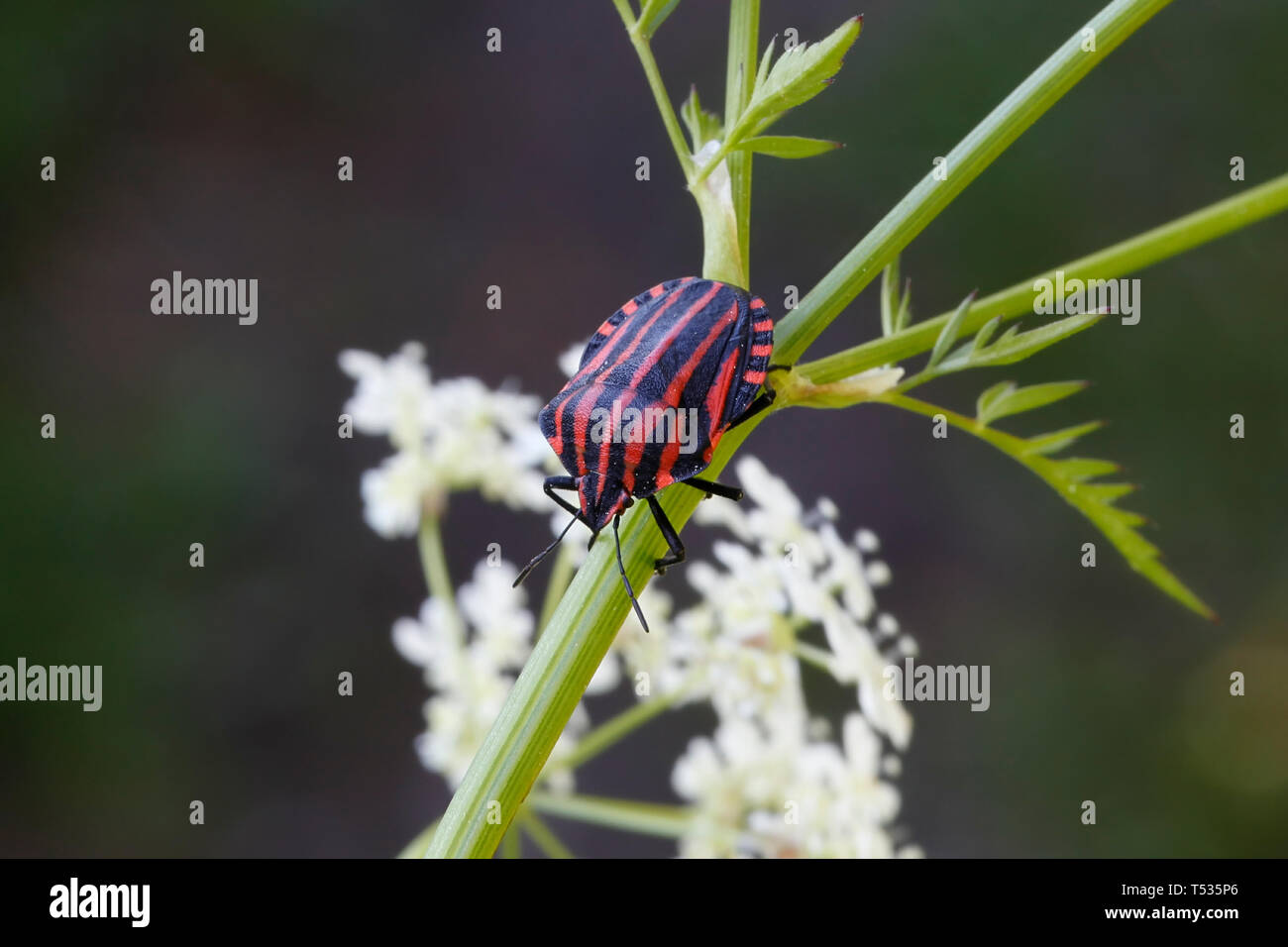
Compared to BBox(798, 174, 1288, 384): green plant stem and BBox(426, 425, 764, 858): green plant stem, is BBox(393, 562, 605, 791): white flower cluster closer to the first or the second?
BBox(426, 425, 764, 858): green plant stem

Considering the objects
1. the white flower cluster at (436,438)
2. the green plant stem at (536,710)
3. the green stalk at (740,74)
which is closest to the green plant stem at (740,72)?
the green stalk at (740,74)

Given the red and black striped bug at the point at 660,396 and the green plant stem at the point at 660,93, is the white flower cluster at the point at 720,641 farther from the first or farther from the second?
the green plant stem at the point at 660,93

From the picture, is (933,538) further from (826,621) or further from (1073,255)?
(826,621)

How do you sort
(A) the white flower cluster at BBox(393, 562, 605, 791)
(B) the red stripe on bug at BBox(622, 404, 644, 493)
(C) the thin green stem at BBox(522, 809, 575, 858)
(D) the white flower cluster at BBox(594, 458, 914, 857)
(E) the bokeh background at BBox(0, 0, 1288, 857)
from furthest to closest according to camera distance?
(E) the bokeh background at BBox(0, 0, 1288, 857) → (A) the white flower cluster at BBox(393, 562, 605, 791) → (C) the thin green stem at BBox(522, 809, 575, 858) → (D) the white flower cluster at BBox(594, 458, 914, 857) → (B) the red stripe on bug at BBox(622, 404, 644, 493)

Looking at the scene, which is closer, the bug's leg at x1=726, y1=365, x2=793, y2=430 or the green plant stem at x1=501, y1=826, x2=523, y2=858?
the bug's leg at x1=726, y1=365, x2=793, y2=430

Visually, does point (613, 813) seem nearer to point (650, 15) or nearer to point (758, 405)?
point (758, 405)

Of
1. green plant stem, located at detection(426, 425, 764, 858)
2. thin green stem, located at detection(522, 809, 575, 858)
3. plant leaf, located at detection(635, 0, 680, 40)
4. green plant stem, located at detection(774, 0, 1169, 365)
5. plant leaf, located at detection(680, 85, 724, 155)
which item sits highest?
plant leaf, located at detection(635, 0, 680, 40)

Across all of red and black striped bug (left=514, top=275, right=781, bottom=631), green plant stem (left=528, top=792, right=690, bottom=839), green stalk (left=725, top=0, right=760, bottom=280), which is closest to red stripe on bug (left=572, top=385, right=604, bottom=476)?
red and black striped bug (left=514, top=275, right=781, bottom=631)
